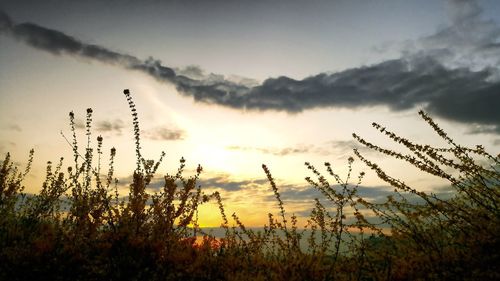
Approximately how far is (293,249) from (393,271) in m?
1.25

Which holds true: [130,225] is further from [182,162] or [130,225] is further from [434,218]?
[434,218]

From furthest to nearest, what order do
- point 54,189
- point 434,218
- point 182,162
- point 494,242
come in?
point 54,189
point 182,162
point 434,218
point 494,242

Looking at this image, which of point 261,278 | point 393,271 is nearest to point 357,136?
point 393,271

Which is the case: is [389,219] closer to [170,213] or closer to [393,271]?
[393,271]

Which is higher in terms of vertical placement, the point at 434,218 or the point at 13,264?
the point at 434,218

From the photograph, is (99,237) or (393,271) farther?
(99,237)

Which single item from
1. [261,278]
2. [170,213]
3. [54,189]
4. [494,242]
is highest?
[54,189]

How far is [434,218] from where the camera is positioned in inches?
181

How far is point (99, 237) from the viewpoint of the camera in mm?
5047

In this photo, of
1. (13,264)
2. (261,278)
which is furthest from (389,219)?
(13,264)

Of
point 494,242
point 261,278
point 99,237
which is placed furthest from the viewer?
point 99,237

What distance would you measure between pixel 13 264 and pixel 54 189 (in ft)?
9.06

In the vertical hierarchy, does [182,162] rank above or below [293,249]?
above

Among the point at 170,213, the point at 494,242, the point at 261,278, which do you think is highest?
the point at 170,213
